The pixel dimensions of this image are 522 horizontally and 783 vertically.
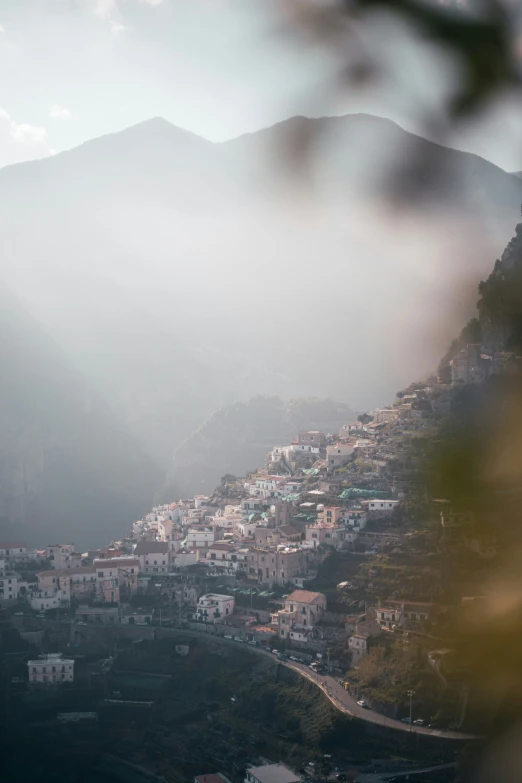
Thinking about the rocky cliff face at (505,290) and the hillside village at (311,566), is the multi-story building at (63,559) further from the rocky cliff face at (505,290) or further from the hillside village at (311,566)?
the rocky cliff face at (505,290)

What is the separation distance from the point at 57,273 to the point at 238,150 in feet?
212

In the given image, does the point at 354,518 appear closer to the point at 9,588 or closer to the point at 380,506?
the point at 380,506

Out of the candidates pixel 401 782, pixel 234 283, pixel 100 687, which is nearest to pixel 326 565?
pixel 100 687

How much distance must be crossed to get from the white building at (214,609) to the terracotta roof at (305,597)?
1.84 meters

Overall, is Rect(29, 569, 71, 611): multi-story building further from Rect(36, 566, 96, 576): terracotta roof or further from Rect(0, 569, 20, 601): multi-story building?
Rect(0, 569, 20, 601): multi-story building

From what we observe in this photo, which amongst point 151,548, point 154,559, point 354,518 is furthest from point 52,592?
point 354,518

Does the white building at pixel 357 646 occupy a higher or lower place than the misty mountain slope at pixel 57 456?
lower

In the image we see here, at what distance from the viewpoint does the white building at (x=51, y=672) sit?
1927 cm

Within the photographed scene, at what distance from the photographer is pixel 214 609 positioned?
816 inches

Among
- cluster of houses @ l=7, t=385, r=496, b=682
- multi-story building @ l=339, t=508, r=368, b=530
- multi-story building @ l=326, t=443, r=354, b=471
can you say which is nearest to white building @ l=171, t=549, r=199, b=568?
cluster of houses @ l=7, t=385, r=496, b=682

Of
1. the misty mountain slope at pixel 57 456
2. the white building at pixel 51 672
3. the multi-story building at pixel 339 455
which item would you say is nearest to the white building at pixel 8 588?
the white building at pixel 51 672

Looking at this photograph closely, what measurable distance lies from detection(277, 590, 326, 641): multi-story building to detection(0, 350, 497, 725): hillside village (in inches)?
1.0

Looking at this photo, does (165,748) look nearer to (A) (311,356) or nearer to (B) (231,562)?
(B) (231,562)

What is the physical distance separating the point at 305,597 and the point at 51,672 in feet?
17.8
